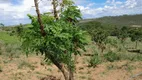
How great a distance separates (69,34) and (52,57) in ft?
6.42

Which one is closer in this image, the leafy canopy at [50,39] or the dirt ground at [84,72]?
the leafy canopy at [50,39]

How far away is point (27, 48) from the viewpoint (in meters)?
16.6

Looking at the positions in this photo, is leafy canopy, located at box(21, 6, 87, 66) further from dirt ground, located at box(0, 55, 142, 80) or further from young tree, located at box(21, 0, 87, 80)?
dirt ground, located at box(0, 55, 142, 80)

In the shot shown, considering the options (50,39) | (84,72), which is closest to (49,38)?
(50,39)

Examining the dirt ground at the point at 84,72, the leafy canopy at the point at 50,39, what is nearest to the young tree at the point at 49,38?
the leafy canopy at the point at 50,39

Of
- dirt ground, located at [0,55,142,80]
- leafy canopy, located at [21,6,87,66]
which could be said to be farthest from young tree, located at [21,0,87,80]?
dirt ground, located at [0,55,142,80]

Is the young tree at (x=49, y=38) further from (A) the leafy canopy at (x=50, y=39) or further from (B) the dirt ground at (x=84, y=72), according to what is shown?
(B) the dirt ground at (x=84, y=72)

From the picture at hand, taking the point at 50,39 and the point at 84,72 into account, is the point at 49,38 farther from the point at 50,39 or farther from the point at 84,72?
the point at 84,72

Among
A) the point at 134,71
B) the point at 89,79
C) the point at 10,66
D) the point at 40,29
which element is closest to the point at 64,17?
the point at 40,29

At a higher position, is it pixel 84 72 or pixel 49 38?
pixel 49 38

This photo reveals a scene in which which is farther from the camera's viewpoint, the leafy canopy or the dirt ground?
the dirt ground

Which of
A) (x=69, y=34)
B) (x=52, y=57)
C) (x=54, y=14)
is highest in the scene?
(x=54, y=14)

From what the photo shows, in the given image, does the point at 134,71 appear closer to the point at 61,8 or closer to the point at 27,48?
the point at 61,8

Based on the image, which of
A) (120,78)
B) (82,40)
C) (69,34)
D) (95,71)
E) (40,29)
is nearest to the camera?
(40,29)
